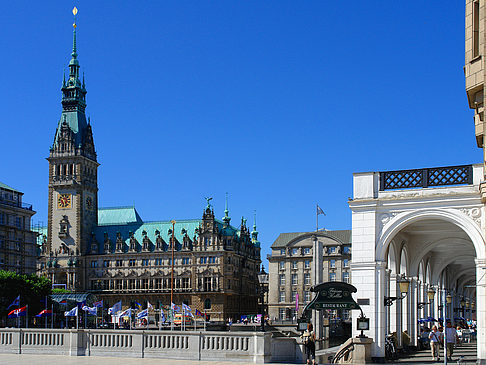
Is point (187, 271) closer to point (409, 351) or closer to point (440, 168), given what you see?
point (409, 351)

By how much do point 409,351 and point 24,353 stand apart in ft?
60.0

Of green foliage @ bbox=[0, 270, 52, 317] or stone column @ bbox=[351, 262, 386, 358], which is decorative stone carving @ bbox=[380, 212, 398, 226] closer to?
stone column @ bbox=[351, 262, 386, 358]

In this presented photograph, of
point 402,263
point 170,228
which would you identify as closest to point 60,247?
point 170,228

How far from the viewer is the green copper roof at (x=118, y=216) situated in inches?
5443

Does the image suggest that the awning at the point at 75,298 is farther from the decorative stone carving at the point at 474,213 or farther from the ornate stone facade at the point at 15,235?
the decorative stone carving at the point at 474,213

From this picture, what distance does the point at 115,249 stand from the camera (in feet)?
424

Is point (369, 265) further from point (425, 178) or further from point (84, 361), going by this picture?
point (84, 361)

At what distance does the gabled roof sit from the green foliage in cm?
4725

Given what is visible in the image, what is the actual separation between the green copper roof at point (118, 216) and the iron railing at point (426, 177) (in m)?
114

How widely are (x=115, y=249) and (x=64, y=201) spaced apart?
1313 centimetres

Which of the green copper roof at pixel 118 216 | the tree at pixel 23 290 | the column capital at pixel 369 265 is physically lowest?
the tree at pixel 23 290

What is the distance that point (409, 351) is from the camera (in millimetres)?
33656

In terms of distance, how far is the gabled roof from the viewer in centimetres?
11950

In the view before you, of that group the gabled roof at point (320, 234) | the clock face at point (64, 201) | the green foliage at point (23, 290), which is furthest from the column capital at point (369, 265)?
the clock face at point (64, 201)
